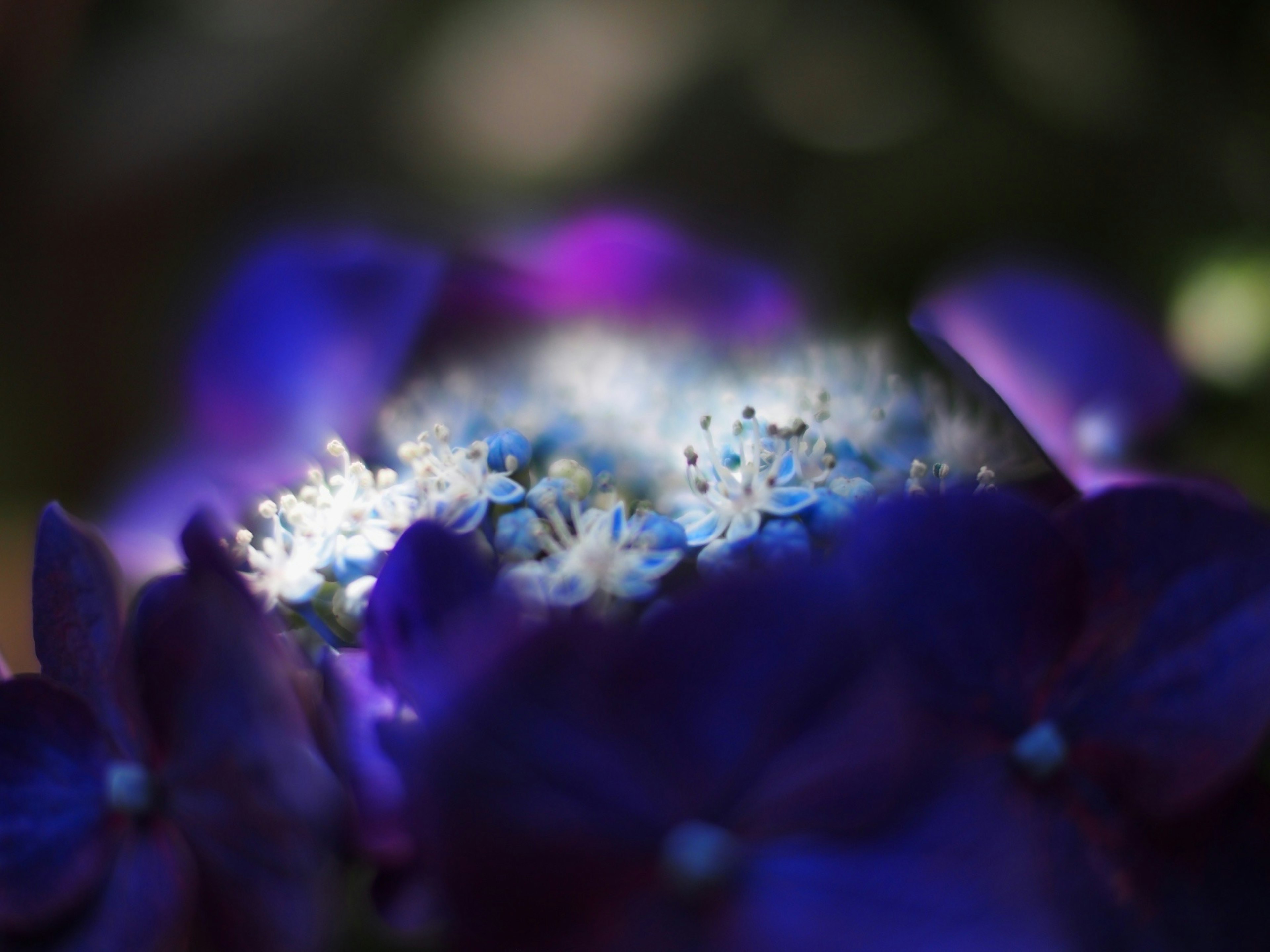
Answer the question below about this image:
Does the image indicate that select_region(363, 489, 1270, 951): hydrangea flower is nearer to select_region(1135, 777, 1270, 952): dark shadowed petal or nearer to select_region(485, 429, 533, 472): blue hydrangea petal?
select_region(1135, 777, 1270, 952): dark shadowed petal

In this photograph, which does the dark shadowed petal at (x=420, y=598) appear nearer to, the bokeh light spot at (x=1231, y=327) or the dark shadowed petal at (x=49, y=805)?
the dark shadowed petal at (x=49, y=805)

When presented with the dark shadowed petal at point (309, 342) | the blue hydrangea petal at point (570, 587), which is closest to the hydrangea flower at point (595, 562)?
the blue hydrangea petal at point (570, 587)

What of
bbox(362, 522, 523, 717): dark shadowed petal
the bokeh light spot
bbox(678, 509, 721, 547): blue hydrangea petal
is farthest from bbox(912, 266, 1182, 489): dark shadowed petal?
bbox(362, 522, 523, 717): dark shadowed petal

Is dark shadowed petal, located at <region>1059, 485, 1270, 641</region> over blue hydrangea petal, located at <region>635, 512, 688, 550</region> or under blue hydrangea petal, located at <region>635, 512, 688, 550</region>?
over

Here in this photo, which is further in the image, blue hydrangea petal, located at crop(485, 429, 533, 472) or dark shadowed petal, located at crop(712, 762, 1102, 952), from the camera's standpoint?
blue hydrangea petal, located at crop(485, 429, 533, 472)

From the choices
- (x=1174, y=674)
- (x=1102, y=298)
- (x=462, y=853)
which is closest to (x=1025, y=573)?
(x=1174, y=674)
